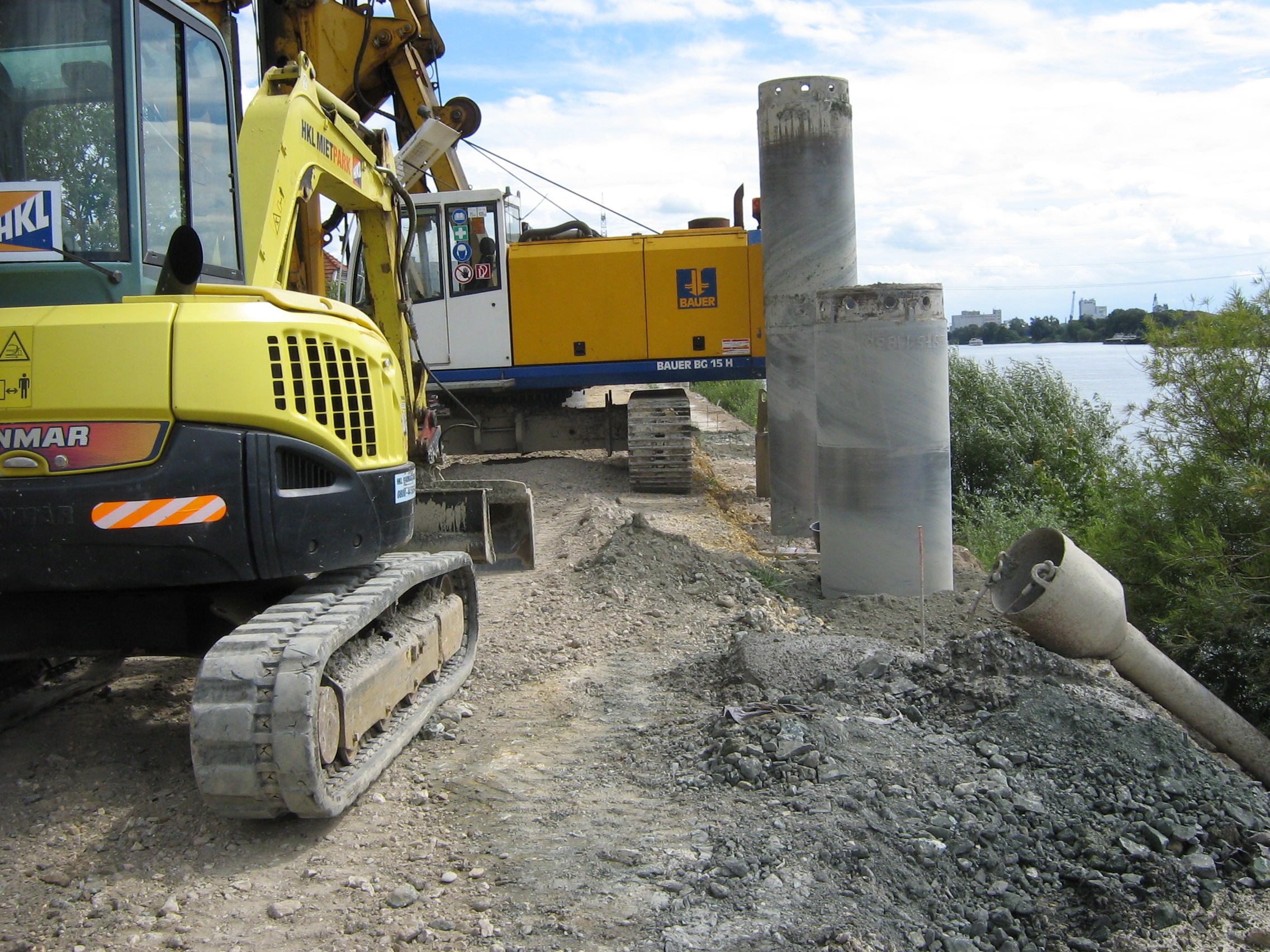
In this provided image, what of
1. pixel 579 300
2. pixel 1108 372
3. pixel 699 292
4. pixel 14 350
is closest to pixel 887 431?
pixel 14 350

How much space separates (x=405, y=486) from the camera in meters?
4.56

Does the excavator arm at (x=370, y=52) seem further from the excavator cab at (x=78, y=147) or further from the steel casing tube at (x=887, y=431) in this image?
the excavator cab at (x=78, y=147)

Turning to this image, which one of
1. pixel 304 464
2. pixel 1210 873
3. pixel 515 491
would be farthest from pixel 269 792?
pixel 515 491

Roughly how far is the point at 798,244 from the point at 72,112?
6.94 m

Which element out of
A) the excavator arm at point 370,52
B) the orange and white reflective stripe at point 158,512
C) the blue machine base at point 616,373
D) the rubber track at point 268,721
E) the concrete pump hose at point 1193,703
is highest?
the excavator arm at point 370,52

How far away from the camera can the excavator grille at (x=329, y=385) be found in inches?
148

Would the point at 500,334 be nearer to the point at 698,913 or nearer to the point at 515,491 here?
the point at 515,491

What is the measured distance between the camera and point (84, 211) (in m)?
3.73

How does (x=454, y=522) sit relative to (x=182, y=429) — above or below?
below

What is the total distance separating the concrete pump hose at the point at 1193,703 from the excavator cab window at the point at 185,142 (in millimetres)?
4722

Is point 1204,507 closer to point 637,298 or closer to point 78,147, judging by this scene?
point 78,147

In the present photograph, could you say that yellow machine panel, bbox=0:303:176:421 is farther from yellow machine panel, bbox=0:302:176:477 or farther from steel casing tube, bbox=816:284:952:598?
steel casing tube, bbox=816:284:952:598

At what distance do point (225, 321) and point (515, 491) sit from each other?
4.16 m

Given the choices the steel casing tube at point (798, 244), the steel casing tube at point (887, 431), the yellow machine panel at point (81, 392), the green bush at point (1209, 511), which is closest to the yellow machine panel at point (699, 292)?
the steel casing tube at point (798, 244)
